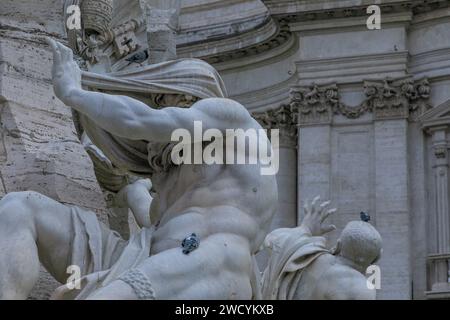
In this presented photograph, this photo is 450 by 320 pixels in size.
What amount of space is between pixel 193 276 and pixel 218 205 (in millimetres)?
A: 445

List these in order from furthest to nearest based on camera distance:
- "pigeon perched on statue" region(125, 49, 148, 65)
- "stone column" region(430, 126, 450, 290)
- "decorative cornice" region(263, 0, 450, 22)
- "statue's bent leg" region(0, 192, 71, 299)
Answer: "decorative cornice" region(263, 0, 450, 22)
"stone column" region(430, 126, 450, 290)
"pigeon perched on statue" region(125, 49, 148, 65)
"statue's bent leg" region(0, 192, 71, 299)

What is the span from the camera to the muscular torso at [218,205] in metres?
6.47

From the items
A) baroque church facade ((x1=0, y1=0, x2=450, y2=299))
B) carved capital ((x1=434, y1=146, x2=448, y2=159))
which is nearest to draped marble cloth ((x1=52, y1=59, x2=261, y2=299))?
baroque church facade ((x1=0, y1=0, x2=450, y2=299))

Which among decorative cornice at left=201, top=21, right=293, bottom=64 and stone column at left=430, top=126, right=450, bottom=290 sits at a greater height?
decorative cornice at left=201, top=21, right=293, bottom=64

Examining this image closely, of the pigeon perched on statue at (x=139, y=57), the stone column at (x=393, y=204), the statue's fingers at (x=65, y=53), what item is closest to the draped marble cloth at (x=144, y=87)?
the statue's fingers at (x=65, y=53)

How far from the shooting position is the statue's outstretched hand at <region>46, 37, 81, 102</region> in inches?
261

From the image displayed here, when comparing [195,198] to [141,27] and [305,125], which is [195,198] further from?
[305,125]

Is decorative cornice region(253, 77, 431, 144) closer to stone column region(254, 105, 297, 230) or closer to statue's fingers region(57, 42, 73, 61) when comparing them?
stone column region(254, 105, 297, 230)

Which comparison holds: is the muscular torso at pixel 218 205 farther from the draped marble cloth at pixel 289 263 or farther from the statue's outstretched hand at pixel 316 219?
the statue's outstretched hand at pixel 316 219

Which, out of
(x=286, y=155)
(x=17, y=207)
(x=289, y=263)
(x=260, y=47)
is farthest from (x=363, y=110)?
(x=17, y=207)

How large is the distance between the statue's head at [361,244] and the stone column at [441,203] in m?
14.7

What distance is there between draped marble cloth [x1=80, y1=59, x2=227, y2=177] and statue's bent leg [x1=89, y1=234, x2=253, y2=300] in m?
0.70

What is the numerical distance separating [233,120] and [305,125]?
16.9 metres

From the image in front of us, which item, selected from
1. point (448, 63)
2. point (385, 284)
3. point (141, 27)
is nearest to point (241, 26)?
point (448, 63)
